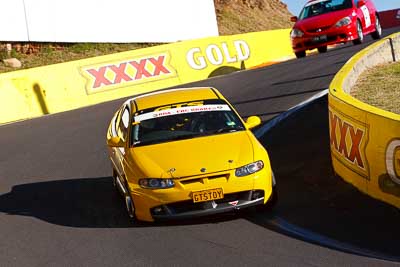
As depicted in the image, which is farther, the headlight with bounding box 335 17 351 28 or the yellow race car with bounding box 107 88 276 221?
the headlight with bounding box 335 17 351 28

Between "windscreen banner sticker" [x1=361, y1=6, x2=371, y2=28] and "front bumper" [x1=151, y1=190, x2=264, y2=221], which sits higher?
"front bumper" [x1=151, y1=190, x2=264, y2=221]

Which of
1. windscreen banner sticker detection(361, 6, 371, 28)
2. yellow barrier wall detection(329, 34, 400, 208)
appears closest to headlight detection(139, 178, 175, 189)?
yellow barrier wall detection(329, 34, 400, 208)

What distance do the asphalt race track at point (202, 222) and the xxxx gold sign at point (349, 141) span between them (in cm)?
30

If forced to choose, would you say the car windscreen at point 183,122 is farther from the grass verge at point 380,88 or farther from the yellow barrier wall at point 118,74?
the yellow barrier wall at point 118,74

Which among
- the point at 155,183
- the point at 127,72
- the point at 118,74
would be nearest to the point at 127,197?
the point at 155,183

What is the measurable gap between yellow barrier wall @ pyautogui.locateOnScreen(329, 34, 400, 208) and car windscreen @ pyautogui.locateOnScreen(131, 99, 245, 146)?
1.31 meters

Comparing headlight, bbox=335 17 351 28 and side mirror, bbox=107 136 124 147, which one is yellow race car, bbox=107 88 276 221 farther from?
headlight, bbox=335 17 351 28

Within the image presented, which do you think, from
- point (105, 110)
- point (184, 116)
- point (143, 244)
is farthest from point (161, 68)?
point (143, 244)

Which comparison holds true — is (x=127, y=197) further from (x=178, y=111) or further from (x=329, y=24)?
(x=329, y=24)

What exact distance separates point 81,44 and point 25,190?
69.5 ft

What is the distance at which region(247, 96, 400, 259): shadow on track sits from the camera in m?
7.66

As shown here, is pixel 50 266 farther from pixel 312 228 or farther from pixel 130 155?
pixel 312 228

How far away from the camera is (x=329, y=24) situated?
72.7 ft

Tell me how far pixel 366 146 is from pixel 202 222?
2.07 meters
